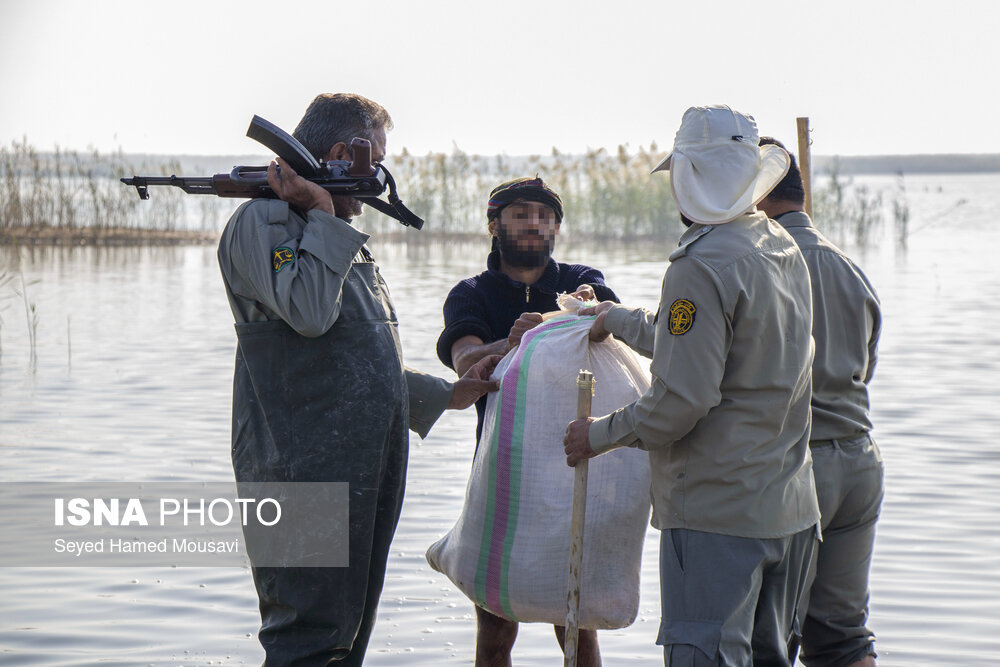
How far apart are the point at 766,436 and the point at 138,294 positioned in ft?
46.0

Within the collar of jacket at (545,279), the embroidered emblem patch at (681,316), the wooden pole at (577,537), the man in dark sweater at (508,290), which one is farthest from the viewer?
the collar of jacket at (545,279)

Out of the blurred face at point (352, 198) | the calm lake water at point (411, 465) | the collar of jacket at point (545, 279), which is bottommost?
the calm lake water at point (411, 465)

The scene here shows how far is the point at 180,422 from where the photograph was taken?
841cm

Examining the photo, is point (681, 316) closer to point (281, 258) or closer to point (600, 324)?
point (600, 324)

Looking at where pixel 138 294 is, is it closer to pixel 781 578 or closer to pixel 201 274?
pixel 201 274

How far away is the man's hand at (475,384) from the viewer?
3.61 metres

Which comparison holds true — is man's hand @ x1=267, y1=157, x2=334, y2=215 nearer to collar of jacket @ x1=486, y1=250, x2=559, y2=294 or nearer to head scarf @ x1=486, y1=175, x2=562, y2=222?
head scarf @ x1=486, y1=175, x2=562, y2=222

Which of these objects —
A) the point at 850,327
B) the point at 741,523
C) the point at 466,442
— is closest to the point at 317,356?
the point at 741,523

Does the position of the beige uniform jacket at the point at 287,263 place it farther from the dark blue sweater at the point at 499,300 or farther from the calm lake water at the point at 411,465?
the calm lake water at the point at 411,465

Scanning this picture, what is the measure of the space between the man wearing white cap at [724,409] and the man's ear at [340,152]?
2.76ft

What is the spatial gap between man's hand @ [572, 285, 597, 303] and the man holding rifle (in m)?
0.73

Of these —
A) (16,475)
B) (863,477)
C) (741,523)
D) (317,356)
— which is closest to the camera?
(741,523)

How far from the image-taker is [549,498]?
3332mm

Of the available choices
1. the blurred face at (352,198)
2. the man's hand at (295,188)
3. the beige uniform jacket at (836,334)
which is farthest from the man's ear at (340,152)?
the beige uniform jacket at (836,334)
